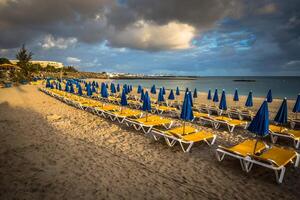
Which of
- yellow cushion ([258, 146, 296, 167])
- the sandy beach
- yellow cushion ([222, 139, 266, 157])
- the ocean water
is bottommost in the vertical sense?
the ocean water

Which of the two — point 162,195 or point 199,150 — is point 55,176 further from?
point 199,150

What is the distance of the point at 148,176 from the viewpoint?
4.08 metres

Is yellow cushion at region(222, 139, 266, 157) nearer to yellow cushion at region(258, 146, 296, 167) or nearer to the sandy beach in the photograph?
yellow cushion at region(258, 146, 296, 167)

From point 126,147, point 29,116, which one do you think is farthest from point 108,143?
point 29,116

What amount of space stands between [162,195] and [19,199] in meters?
2.32

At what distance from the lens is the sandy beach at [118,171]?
3.51 meters

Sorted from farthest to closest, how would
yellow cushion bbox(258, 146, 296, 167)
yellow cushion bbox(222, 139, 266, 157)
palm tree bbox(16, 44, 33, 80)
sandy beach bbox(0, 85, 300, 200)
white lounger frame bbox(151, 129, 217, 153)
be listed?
1. palm tree bbox(16, 44, 33, 80)
2. white lounger frame bbox(151, 129, 217, 153)
3. yellow cushion bbox(222, 139, 266, 157)
4. yellow cushion bbox(258, 146, 296, 167)
5. sandy beach bbox(0, 85, 300, 200)

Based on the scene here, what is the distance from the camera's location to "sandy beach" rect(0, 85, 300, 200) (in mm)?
3508

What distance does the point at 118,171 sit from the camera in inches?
167

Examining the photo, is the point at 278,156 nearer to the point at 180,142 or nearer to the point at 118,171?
the point at 180,142

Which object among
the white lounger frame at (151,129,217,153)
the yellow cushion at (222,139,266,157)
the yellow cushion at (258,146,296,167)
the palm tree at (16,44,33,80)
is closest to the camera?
the yellow cushion at (258,146,296,167)

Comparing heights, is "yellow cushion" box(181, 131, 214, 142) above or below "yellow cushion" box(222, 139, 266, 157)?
below

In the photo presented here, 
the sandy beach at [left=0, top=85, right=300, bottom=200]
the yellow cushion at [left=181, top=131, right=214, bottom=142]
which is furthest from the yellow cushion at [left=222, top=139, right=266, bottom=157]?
the yellow cushion at [left=181, top=131, right=214, bottom=142]

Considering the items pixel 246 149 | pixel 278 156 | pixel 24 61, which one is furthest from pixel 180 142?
pixel 24 61
